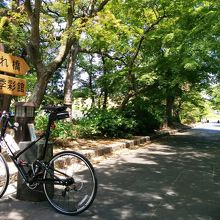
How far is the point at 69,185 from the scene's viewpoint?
14.6ft

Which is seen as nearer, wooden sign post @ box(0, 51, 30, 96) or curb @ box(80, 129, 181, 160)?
wooden sign post @ box(0, 51, 30, 96)

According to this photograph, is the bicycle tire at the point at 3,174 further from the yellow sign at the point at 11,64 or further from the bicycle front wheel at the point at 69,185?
the yellow sign at the point at 11,64

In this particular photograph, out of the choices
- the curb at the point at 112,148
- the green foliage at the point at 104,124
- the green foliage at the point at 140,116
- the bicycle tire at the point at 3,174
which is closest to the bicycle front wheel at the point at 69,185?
the bicycle tire at the point at 3,174

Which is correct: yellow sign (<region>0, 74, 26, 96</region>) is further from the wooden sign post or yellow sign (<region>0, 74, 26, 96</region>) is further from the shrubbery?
the shrubbery

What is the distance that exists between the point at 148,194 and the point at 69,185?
1.72m

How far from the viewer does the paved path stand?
4.48 m

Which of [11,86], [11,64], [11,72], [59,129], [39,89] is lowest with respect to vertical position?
[59,129]

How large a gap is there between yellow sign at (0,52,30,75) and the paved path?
280cm

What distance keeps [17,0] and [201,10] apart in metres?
8.53

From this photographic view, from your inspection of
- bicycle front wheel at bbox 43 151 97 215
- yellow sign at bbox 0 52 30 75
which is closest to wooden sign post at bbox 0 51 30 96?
yellow sign at bbox 0 52 30 75

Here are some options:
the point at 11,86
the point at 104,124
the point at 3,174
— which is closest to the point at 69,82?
the point at 104,124

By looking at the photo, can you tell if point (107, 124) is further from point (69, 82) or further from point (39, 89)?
point (39, 89)

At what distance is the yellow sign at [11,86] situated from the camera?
22.5 feet

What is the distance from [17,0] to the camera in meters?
10.6
